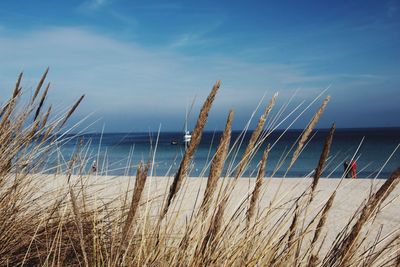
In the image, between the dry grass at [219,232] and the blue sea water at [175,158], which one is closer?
the dry grass at [219,232]

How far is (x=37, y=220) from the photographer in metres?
1.91

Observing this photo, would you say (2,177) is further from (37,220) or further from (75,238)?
(75,238)

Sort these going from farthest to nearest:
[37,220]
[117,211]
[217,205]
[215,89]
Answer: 1. [117,211]
2. [37,220]
3. [217,205]
4. [215,89]

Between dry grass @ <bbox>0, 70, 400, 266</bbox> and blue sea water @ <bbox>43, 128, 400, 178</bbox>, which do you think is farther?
blue sea water @ <bbox>43, 128, 400, 178</bbox>

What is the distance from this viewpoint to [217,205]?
119cm

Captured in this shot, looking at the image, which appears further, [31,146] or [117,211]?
[31,146]

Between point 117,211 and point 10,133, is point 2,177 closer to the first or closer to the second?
point 10,133

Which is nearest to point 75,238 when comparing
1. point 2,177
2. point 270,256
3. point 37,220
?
point 37,220

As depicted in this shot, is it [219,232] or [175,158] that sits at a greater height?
[175,158]

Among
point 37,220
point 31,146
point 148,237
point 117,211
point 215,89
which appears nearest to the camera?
point 215,89

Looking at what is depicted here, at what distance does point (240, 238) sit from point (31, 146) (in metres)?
1.60

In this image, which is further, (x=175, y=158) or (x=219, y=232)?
(x=175, y=158)

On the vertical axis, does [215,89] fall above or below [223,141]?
above

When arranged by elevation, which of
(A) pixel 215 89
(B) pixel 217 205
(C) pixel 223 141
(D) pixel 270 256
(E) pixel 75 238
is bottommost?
(E) pixel 75 238
